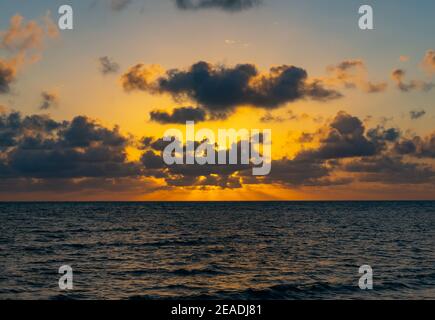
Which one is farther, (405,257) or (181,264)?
(405,257)

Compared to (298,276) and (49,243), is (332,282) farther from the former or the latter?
(49,243)

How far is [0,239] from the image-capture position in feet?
237

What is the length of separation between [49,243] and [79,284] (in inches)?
1342

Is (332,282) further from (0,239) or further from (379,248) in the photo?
(0,239)
